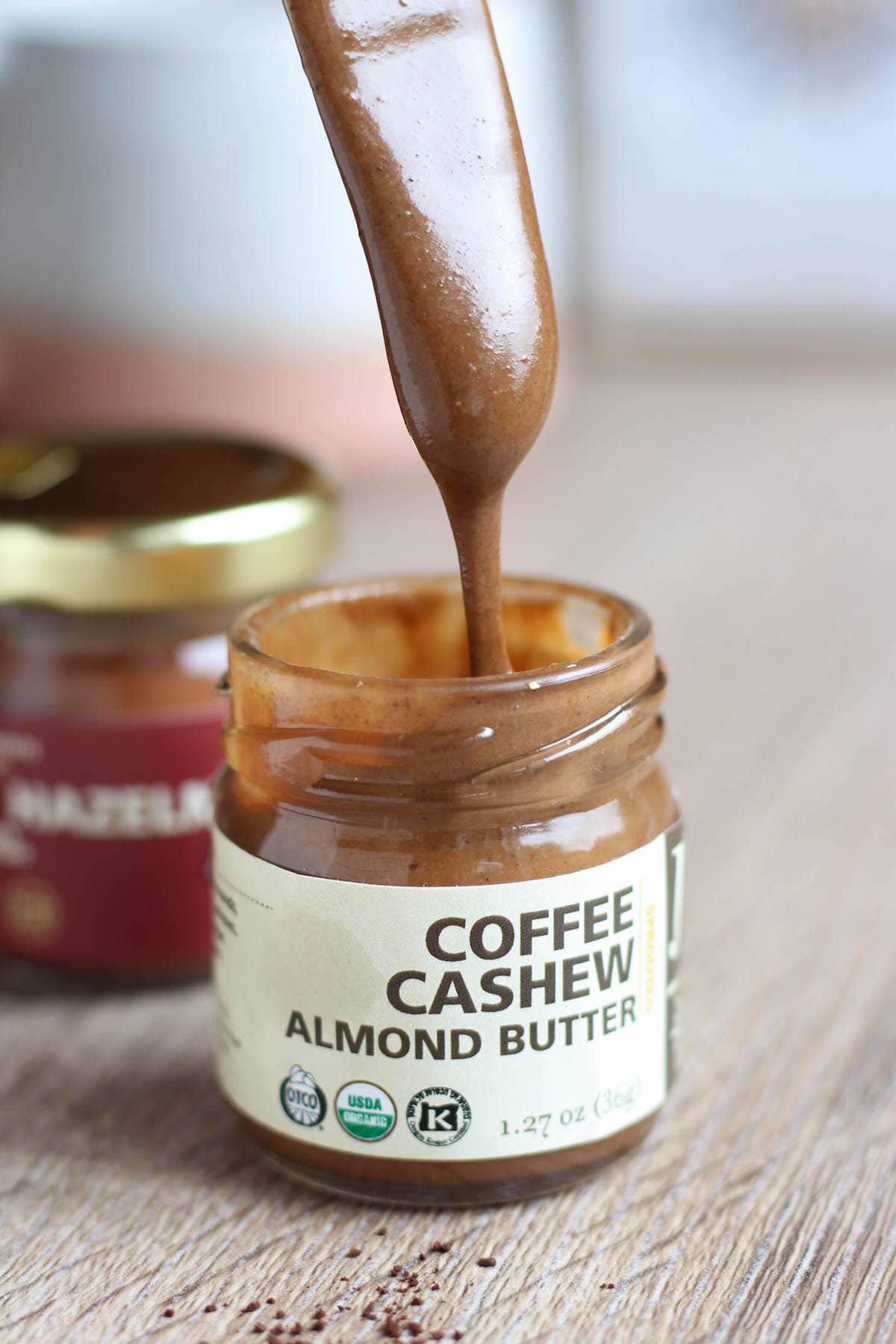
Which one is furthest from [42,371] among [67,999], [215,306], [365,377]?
[67,999]

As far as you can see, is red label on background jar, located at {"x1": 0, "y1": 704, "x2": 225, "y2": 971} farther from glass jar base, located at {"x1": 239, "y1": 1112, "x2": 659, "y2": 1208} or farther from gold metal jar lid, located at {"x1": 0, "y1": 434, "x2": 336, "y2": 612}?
glass jar base, located at {"x1": 239, "y1": 1112, "x2": 659, "y2": 1208}

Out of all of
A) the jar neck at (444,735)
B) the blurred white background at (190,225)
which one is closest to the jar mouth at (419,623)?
the jar neck at (444,735)

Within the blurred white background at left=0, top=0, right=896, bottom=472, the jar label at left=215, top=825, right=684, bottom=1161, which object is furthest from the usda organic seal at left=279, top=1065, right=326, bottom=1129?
the blurred white background at left=0, top=0, right=896, bottom=472

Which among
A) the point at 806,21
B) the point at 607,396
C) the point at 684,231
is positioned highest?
the point at 806,21

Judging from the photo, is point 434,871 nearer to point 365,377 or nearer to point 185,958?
point 185,958

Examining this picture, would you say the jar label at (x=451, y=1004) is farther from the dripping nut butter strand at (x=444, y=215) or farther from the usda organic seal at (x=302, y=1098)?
the dripping nut butter strand at (x=444, y=215)

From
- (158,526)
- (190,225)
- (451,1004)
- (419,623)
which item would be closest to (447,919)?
(451,1004)

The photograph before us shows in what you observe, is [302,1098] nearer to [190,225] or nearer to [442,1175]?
[442,1175]
